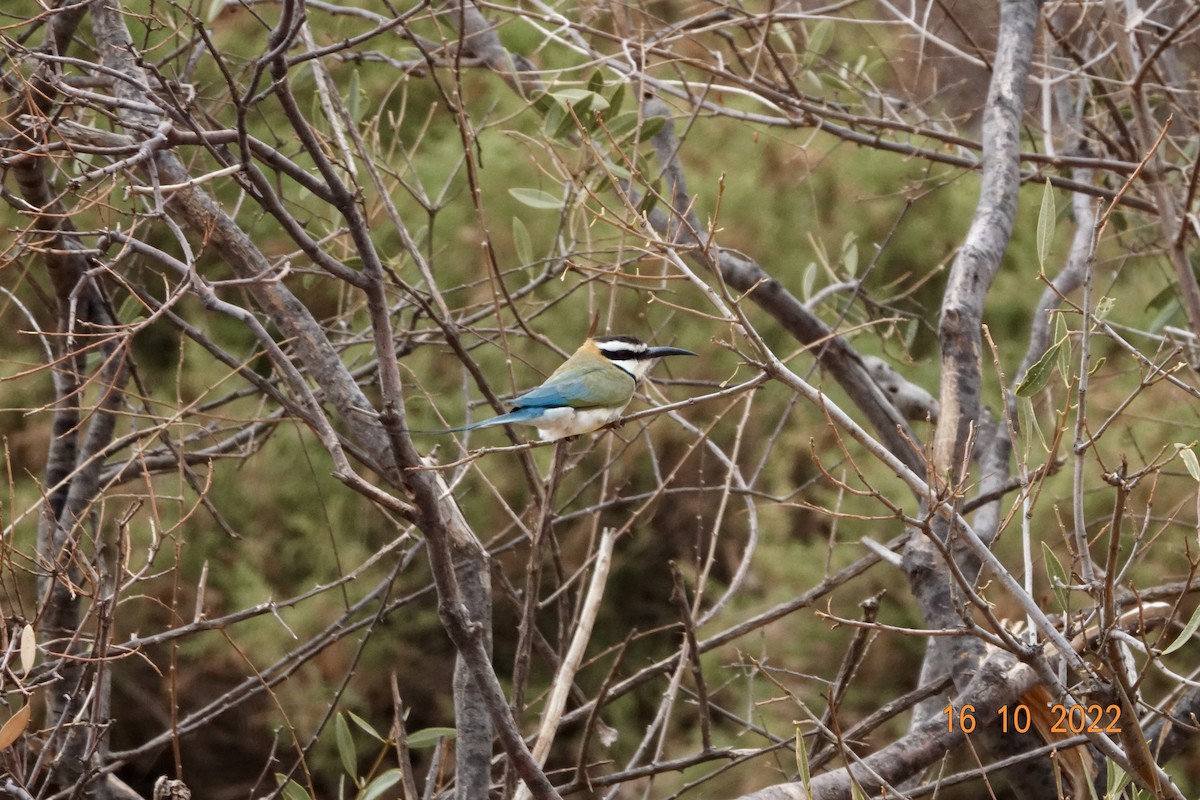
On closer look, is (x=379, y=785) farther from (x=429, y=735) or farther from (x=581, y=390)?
(x=581, y=390)

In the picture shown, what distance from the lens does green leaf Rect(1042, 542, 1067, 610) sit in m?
1.44

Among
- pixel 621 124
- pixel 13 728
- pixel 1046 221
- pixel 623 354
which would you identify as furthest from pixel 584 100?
pixel 13 728

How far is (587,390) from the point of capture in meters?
2.50

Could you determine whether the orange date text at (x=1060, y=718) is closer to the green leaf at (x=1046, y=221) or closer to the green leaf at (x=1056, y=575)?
the green leaf at (x=1056, y=575)

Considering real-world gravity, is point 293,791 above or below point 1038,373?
below

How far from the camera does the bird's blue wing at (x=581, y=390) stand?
8.00ft

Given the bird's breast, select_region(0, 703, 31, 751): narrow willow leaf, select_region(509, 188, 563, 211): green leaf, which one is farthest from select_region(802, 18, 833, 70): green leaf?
select_region(0, 703, 31, 751): narrow willow leaf

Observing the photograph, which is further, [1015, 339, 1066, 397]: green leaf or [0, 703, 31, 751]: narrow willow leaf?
[0, 703, 31, 751]: narrow willow leaf

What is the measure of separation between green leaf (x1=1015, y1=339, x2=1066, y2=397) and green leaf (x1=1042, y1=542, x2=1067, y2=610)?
0.18m

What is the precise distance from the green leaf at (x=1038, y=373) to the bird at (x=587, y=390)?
0.97m

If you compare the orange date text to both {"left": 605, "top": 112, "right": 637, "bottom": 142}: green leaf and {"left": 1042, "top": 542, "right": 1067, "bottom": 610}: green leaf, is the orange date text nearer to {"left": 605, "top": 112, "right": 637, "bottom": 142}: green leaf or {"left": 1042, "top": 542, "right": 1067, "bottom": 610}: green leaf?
{"left": 1042, "top": 542, "right": 1067, "bottom": 610}: green leaf

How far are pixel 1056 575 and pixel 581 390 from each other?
112 cm

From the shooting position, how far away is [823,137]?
20.1 feet

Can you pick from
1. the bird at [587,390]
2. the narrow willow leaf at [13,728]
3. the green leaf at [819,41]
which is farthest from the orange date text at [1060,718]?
the green leaf at [819,41]
